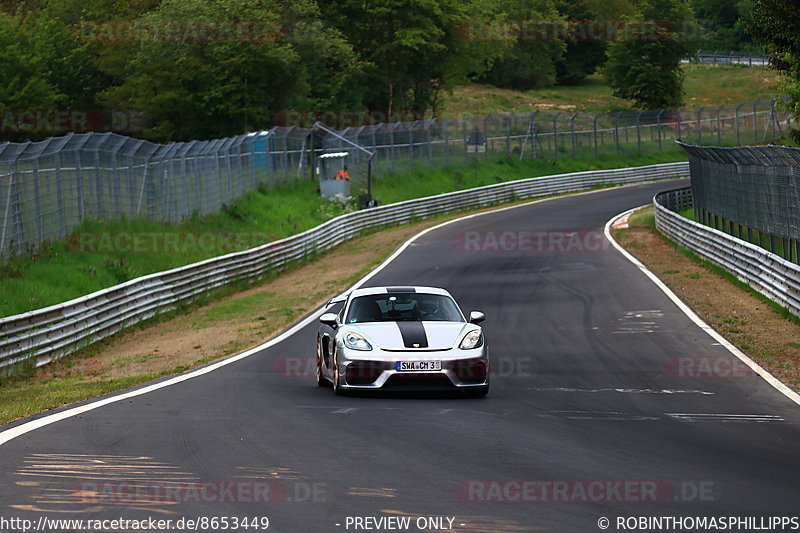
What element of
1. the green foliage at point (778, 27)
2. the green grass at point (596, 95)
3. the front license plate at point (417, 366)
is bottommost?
the front license plate at point (417, 366)

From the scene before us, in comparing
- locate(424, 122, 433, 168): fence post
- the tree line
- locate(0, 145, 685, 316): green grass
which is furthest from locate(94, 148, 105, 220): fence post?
locate(424, 122, 433, 168): fence post

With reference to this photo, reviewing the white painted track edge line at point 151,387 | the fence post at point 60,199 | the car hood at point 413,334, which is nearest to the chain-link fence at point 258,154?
the fence post at point 60,199

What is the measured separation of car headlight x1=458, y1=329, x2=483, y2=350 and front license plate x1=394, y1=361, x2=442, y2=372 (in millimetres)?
446

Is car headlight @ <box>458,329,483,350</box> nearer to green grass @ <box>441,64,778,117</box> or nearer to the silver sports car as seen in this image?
the silver sports car

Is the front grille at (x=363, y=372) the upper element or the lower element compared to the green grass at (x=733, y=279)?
upper

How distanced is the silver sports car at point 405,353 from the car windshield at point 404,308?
1 cm

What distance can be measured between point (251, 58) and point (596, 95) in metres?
70.9

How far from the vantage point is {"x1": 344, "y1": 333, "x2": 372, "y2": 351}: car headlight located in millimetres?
12211

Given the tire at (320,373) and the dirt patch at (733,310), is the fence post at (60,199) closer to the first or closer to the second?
the tire at (320,373)

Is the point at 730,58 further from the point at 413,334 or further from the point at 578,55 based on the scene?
the point at 413,334

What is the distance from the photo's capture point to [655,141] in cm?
7662

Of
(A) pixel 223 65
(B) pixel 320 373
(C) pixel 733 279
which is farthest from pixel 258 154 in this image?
(B) pixel 320 373

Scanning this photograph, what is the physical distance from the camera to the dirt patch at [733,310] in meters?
15.7

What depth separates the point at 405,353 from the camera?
1202 centimetres
